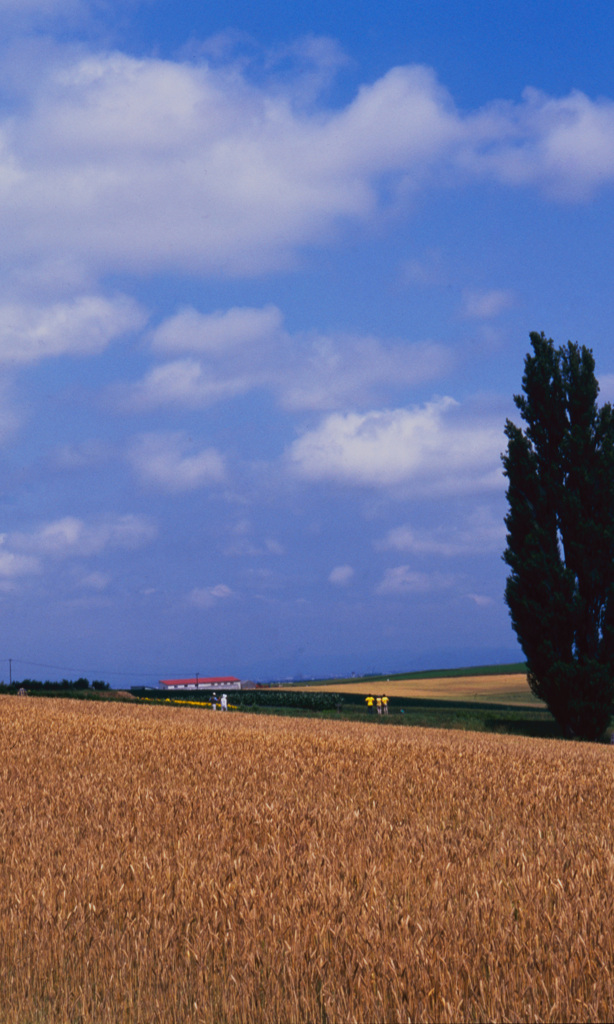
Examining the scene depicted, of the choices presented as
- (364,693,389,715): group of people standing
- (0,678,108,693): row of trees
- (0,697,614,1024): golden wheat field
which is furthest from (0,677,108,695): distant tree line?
(0,697,614,1024): golden wheat field

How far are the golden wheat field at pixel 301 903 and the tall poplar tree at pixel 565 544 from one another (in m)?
25.7

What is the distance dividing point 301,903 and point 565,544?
32822 mm

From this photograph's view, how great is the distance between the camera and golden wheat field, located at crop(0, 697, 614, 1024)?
3914mm

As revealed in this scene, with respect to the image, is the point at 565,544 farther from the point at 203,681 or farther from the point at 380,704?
the point at 203,681

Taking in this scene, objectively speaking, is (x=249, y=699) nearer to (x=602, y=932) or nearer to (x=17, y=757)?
(x=17, y=757)

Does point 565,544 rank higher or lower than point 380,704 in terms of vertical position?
higher

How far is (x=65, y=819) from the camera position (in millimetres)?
7844

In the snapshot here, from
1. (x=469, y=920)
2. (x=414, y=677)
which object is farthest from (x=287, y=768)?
(x=414, y=677)

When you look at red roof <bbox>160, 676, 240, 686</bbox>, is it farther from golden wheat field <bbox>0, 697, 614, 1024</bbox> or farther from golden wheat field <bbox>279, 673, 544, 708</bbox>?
golden wheat field <bbox>0, 697, 614, 1024</bbox>

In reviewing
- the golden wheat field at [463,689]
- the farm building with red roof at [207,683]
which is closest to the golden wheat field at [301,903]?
the golden wheat field at [463,689]

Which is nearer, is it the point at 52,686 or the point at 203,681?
the point at 52,686

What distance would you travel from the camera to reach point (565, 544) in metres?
36.0

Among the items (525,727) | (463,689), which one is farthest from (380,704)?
(463,689)

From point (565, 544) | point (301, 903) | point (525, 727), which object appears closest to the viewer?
point (301, 903)
